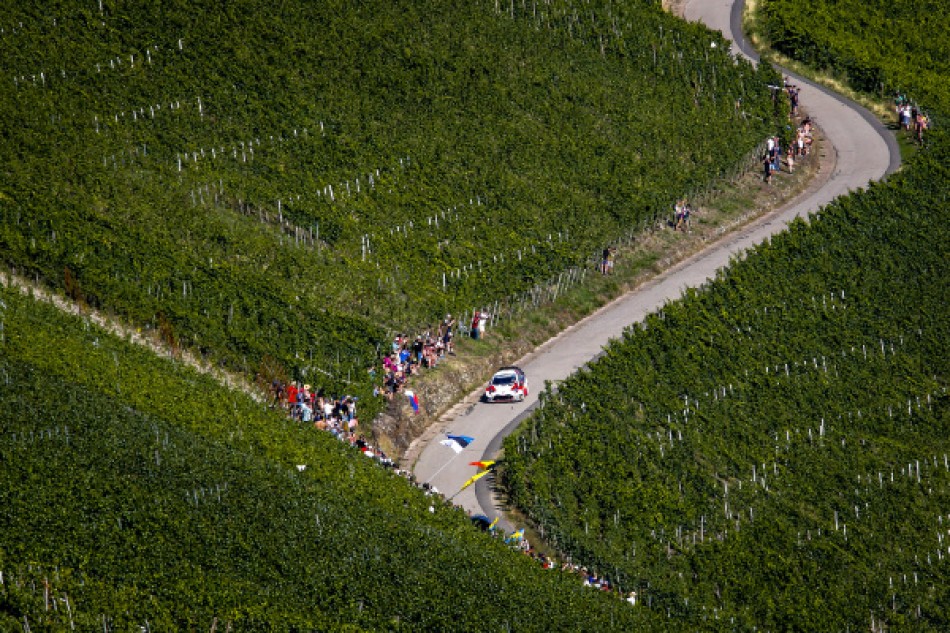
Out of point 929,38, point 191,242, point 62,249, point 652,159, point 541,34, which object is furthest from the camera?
point 929,38

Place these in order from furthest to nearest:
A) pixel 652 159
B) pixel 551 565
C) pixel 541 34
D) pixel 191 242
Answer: pixel 541 34 → pixel 652 159 → pixel 191 242 → pixel 551 565

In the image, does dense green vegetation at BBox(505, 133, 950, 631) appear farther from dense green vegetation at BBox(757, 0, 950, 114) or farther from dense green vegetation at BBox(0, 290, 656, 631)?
dense green vegetation at BBox(757, 0, 950, 114)

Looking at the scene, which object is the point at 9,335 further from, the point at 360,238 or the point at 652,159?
the point at 652,159

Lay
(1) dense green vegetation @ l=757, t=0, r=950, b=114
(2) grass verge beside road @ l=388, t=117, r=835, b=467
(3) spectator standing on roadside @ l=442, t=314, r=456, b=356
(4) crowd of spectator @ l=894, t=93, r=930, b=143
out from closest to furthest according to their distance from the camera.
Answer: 1. (2) grass verge beside road @ l=388, t=117, r=835, b=467
2. (3) spectator standing on roadside @ l=442, t=314, r=456, b=356
3. (4) crowd of spectator @ l=894, t=93, r=930, b=143
4. (1) dense green vegetation @ l=757, t=0, r=950, b=114

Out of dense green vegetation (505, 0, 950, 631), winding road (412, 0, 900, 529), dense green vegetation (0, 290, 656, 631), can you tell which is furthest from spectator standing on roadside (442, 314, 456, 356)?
dense green vegetation (0, 290, 656, 631)

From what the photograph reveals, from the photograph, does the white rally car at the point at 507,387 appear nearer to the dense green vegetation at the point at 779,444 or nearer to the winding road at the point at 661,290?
the winding road at the point at 661,290

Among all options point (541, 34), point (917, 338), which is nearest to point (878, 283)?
point (917, 338)

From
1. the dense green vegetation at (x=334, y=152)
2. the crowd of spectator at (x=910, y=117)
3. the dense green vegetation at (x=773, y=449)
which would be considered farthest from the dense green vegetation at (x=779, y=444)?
the crowd of spectator at (x=910, y=117)
